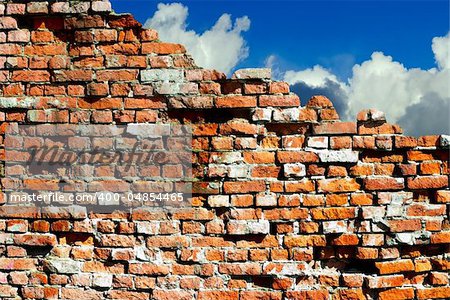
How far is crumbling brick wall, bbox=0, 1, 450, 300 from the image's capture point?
2404 mm

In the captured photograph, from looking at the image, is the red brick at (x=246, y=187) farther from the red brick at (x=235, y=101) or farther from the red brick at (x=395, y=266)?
the red brick at (x=395, y=266)

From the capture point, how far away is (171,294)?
2416mm

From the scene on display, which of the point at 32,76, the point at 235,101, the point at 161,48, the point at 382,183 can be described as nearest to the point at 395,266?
the point at 382,183

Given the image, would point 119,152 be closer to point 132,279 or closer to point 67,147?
point 67,147

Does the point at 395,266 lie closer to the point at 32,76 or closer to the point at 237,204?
the point at 237,204

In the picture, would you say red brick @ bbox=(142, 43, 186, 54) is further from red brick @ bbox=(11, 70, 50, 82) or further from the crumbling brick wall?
red brick @ bbox=(11, 70, 50, 82)

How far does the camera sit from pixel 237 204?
2406mm

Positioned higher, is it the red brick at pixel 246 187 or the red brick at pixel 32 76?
the red brick at pixel 32 76

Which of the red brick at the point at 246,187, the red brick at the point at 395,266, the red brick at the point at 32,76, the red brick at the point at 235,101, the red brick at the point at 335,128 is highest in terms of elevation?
the red brick at the point at 32,76

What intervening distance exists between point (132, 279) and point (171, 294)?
262mm

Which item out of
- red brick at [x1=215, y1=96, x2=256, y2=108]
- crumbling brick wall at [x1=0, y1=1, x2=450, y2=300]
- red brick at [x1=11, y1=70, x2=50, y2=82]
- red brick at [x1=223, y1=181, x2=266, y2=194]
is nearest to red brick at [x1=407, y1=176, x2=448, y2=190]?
crumbling brick wall at [x1=0, y1=1, x2=450, y2=300]

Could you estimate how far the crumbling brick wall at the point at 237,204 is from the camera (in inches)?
94.7

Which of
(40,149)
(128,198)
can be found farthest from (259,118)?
(40,149)

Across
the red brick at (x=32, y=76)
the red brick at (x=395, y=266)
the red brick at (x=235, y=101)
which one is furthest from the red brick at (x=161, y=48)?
the red brick at (x=395, y=266)
